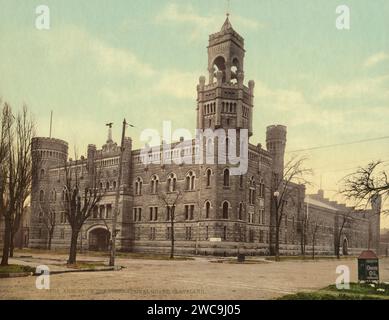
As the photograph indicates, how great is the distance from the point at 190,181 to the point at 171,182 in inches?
109

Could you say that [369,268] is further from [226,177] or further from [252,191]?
[252,191]

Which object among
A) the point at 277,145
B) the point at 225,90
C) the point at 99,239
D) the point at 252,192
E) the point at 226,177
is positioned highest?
the point at 225,90

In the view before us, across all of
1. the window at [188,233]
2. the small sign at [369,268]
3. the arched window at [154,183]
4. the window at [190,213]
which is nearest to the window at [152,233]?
the arched window at [154,183]

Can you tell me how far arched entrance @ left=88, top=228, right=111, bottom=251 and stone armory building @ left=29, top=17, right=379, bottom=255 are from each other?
0.12 metres

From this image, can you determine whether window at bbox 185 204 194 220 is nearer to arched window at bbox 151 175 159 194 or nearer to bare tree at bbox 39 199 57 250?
arched window at bbox 151 175 159 194

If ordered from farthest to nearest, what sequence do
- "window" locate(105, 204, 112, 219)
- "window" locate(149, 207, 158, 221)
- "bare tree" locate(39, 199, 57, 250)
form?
1. "bare tree" locate(39, 199, 57, 250)
2. "window" locate(105, 204, 112, 219)
3. "window" locate(149, 207, 158, 221)

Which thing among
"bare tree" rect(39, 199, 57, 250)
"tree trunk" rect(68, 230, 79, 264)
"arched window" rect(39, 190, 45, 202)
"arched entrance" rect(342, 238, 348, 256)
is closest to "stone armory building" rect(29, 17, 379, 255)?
"bare tree" rect(39, 199, 57, 250)

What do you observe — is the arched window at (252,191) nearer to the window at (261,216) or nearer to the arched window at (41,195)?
the window at (261,216)

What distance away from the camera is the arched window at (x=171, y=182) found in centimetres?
5091

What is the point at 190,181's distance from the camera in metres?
49.5

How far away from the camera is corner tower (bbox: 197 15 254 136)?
1908 inches

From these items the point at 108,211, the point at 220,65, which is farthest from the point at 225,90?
the point at 108,211

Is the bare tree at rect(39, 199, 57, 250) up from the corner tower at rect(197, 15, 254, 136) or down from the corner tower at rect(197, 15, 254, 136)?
down
